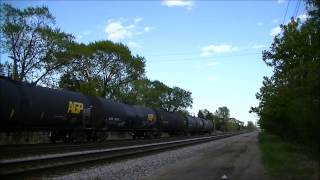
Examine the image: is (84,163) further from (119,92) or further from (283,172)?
(119,92)

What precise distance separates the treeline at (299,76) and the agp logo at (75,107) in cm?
1327

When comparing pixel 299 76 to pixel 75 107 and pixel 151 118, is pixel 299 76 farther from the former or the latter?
pixel 151 118

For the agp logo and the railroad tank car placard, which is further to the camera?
the railroad tank car placard

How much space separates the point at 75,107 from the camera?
3083cm

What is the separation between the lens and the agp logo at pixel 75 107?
98.6 feet

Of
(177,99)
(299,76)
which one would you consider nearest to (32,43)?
(299,76)

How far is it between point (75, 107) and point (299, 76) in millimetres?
14906

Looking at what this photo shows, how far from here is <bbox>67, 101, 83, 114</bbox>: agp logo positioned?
98.6 ft

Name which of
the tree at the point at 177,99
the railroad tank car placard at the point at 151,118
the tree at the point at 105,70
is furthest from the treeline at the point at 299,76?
the tree at the point at 177,99

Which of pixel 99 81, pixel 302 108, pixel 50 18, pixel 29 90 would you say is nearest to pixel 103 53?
pixel 99 81

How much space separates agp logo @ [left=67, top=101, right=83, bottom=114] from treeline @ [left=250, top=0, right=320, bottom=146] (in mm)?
13270

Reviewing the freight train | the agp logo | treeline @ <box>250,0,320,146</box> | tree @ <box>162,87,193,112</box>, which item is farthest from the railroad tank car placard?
tree @ <box>162,87,193,112</box>

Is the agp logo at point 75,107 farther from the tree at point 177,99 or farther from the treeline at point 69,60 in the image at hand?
the tree at point 177,99

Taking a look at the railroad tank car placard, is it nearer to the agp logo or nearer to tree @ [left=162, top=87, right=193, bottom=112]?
the agp logo
